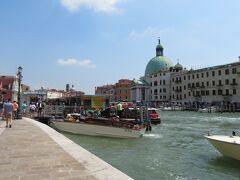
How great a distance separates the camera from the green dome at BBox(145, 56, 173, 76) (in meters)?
118

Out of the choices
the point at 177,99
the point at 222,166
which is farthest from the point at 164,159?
the point at 177,99

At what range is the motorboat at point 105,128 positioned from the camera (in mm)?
20328

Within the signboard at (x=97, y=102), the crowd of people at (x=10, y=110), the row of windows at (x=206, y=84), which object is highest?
the row of windows at (x=206, y=84)

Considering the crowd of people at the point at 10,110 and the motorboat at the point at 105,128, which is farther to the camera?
the motorboat at the point at 105,128

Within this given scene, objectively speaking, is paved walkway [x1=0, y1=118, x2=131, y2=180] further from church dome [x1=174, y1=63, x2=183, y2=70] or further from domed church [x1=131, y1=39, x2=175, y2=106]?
church dome [x1=174, y1=63, x2=183, y2=70]

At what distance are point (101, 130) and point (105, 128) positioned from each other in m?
0.39

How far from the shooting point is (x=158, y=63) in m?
119

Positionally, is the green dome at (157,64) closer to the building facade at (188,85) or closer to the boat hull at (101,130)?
the building facade at (188,85)

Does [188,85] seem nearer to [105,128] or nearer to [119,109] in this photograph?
[119,109]

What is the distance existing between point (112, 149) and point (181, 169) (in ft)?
18.2

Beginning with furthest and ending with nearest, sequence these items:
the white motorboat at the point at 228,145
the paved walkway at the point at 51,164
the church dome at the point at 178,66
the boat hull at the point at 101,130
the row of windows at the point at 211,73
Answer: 1. the church dome at the point at 178,66
2. the row of windows at the point at 211,73
3. the boat hull at the point at 101,130
4. the white motorboat at the point at 228,145
5. the paved walkway at the point at 51,164

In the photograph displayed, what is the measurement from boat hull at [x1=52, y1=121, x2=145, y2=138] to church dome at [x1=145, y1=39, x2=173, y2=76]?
9760cm

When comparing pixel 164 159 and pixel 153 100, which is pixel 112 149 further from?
pixel 153 100

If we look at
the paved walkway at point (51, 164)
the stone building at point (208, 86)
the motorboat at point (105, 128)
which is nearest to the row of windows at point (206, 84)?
the stone building at point (208, 86)
